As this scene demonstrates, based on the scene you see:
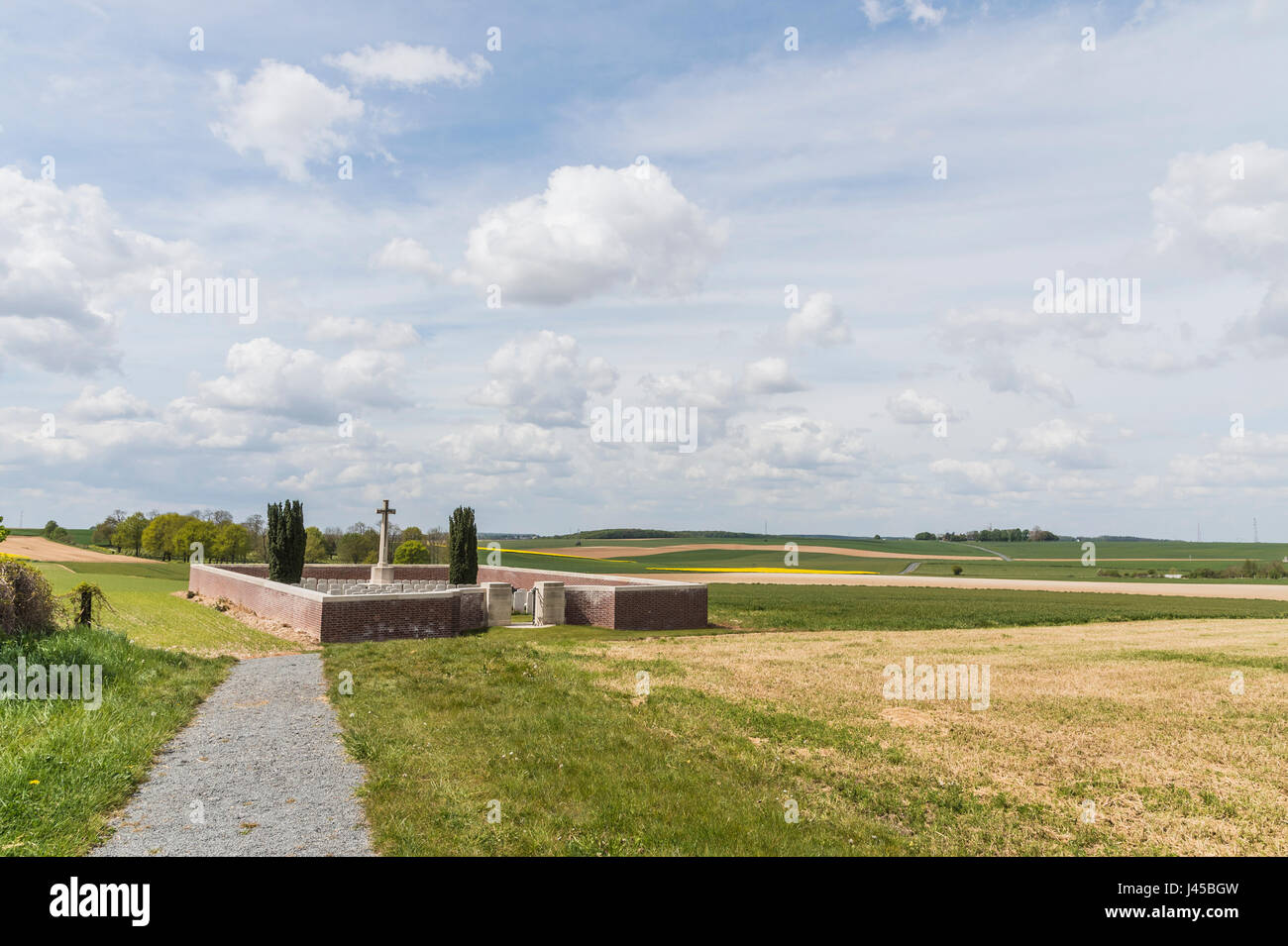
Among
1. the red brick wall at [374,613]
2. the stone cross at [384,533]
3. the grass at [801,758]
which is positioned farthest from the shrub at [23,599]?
the stone cross at [384,533]

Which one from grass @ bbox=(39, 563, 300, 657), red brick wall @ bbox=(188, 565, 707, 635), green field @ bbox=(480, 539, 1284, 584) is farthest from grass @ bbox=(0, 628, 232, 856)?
green field @ bbox=(480, 539, 1284, 584)

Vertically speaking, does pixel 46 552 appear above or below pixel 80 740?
below

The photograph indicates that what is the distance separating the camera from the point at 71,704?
9961mm

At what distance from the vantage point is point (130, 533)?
76.8 m

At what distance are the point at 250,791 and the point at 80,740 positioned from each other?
8.34 feet

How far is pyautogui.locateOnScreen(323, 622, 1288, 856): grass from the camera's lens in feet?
21.9

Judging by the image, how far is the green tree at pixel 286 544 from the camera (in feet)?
112

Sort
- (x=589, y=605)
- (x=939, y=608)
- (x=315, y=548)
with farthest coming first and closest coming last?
(x=315, y=548) < (x=939, y=608) < (x=589, y=605)

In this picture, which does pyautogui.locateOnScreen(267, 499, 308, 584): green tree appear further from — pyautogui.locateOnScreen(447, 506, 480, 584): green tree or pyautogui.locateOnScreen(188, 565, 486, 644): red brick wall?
pyautogui.locateOnScreen(188, 565, 486, 644): red brick wall

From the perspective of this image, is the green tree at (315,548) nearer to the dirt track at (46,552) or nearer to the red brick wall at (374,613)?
the dirt track at (46,552)

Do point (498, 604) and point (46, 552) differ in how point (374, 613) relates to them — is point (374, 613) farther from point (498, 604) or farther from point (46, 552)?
point (46, 552)

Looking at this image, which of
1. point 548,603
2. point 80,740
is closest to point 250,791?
point 80,740

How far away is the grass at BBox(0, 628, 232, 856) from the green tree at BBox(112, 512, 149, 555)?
74.1 m
